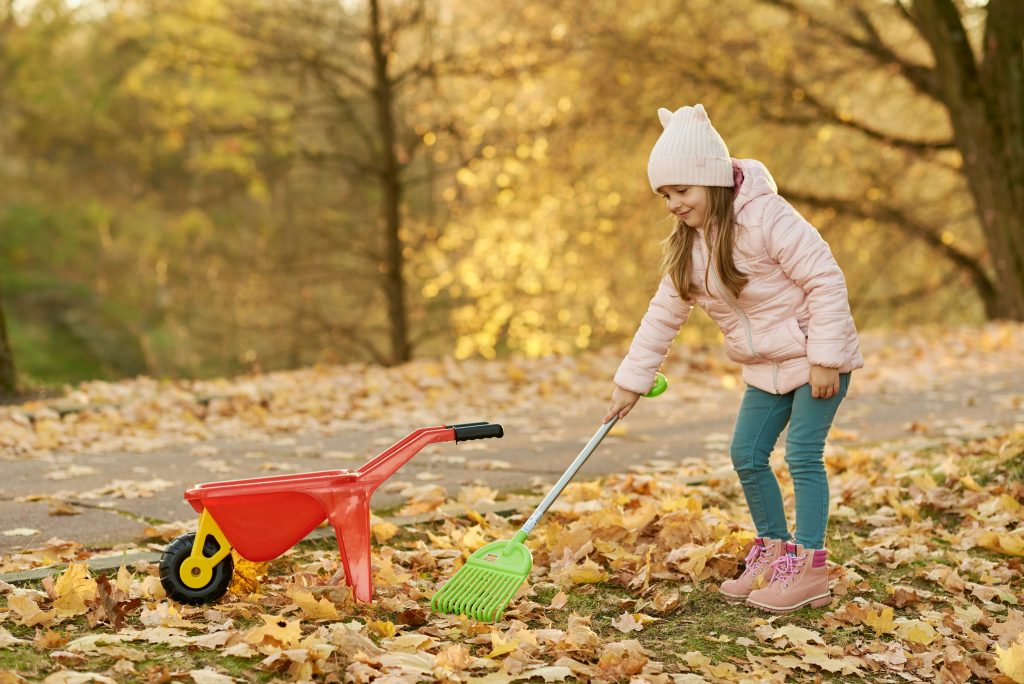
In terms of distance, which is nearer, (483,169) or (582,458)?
(582,458)

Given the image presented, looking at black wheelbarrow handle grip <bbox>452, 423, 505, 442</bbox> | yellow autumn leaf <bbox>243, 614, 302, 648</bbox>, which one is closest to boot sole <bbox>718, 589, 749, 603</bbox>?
black wheelbarrow handle grip <bbox>452, 423, 505, 442</bbox>

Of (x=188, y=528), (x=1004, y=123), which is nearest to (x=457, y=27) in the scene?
(x=1004, y=123)

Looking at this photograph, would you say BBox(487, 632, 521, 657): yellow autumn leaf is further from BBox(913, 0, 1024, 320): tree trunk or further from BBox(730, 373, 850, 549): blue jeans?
BBox(913, 0, 1024, 320): tree trunk

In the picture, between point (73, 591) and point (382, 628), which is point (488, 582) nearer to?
point (382, 628)

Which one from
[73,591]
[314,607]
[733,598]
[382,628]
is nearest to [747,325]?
[733,598]

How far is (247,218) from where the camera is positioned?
68.0 ft

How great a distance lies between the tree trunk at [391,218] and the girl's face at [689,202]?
29.8 ft

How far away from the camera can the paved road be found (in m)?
4.33

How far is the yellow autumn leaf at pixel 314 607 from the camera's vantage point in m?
2.94

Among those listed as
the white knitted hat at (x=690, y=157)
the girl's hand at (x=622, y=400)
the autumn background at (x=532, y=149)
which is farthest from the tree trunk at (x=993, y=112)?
the girl's hand at (x=622, y=400)

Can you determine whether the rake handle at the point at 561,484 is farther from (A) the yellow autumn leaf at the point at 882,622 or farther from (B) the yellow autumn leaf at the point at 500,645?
(A) the yellow autumn leaf at the point at 882,622

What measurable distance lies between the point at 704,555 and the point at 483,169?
33.6ft

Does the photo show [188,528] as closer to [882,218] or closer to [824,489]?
[824,489]

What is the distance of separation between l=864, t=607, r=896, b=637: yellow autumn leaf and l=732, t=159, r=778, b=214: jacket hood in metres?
1.29
